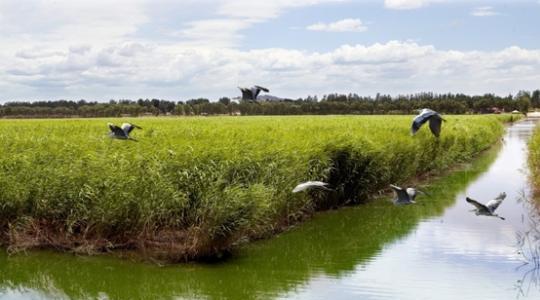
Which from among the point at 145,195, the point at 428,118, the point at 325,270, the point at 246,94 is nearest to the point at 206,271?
the point at 145,195

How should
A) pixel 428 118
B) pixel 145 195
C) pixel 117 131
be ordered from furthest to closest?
pixel 117 131, pixel 145 195, pixel 428 118

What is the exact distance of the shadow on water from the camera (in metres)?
8.73

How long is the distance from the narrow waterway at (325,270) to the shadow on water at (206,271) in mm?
13

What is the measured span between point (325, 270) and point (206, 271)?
6.00 feet

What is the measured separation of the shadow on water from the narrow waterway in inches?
0.5

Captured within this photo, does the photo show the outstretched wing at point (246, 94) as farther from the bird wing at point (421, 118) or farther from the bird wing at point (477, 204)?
the bird wing at point (477, 204)

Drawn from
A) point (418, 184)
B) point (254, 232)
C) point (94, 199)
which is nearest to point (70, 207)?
point (94, 199)

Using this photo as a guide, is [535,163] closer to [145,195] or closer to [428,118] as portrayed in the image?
[428,118]

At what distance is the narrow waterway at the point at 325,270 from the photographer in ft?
28.5

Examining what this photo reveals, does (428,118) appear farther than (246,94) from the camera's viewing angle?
No

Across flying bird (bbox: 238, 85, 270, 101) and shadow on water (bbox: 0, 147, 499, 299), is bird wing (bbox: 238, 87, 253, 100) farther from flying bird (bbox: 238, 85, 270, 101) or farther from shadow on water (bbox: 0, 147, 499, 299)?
shadow on water (bbox: 0, 147, 499, 299)

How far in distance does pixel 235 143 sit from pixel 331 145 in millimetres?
2848

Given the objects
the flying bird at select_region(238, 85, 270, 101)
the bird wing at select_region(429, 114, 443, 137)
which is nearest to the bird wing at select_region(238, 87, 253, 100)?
the flying bird at select_region(238, 85, 270, 101)

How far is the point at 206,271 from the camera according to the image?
9.15 m
